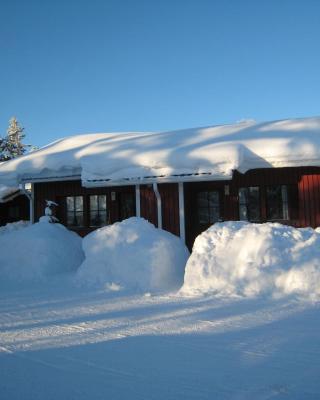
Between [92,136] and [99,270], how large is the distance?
985 cm

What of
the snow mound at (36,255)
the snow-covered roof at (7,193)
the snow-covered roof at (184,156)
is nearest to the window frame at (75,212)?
the snow-covered roof at (184,156)

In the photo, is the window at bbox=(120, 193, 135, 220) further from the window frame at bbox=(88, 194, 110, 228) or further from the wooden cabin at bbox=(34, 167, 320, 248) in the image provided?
the window frame at bbox=(88, 194, 110, 228)

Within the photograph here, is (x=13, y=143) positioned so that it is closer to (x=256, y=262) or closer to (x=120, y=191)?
(x=120, y=191)

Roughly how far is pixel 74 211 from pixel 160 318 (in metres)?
9.15

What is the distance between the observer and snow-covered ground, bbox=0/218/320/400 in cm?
343

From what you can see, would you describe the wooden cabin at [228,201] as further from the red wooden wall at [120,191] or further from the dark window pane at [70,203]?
the dark window pane at [70,203]

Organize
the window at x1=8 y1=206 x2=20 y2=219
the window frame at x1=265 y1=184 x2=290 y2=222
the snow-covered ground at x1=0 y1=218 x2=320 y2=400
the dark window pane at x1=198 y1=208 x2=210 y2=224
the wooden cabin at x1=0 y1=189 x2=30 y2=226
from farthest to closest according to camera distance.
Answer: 1. the window at x1=8 y1=206 x2=20 y2=219
2. the wooden cabin at x1=0 y1=189 x2=30 y2=226
3. the dark window pane at x1=198 y1=208 x2=210 y2=224
4. the window frame at x1=265 y1=184 x2=290 y2=222
5. the snow-covered ground at x1=0 y1=218 x2=320 y2=400

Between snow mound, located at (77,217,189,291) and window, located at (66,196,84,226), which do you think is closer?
snow mound, located at (77,217,189,291)

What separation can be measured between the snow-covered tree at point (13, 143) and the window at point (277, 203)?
30242 mm

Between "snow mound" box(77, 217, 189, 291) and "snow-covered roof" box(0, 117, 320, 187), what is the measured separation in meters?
2.46

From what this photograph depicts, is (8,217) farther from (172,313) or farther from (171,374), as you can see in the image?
(171,374)

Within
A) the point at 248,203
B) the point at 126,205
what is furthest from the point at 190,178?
the point at 126,205

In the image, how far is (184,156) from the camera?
36.2 ft

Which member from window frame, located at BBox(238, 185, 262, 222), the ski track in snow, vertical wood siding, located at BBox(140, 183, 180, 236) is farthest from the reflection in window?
the ski track in snow
